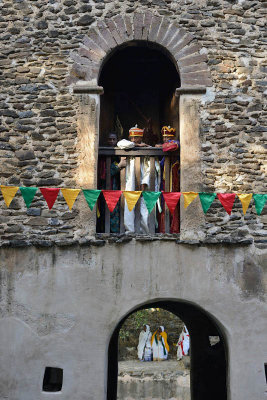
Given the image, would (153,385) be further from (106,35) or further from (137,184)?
(106,35)

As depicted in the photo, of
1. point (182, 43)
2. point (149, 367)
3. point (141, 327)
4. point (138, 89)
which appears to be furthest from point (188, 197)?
point (141, 327)

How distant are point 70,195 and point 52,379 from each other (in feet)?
7.98

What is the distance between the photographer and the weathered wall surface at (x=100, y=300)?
19.4 feet

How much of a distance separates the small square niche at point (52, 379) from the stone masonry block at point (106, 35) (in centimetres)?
447

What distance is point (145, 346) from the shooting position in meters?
14.3

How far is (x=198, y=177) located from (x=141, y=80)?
11.8 feet

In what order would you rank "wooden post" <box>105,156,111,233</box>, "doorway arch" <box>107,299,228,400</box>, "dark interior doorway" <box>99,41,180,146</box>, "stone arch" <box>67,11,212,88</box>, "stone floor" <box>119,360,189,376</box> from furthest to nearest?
"stone floor" <box>119,360,189,376</box>
"doorway arch" <box>107,299,228,400</box>
"dark interior doorway" <box>99,41,180,146</box>
"stone arch" <box>67,11,212,88</box>
"wooden post" <box>105,156,111,233</box>

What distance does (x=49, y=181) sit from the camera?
648cm

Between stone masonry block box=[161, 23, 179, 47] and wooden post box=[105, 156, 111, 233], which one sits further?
stone masonry block box=[161, 23, 179, 47]

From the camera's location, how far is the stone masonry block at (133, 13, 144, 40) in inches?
271

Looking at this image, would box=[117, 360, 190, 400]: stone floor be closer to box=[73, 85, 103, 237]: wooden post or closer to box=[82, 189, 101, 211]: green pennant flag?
box=[73, 85, 103, 237]: wooden post

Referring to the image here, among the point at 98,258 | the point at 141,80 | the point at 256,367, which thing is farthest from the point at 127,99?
the point at 256,367

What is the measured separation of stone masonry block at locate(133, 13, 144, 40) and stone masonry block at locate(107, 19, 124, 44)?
232mm

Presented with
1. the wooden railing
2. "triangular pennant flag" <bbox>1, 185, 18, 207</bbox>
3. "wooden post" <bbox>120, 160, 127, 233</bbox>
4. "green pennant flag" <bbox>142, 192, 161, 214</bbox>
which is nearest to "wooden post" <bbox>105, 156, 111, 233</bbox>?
the wooden railing
